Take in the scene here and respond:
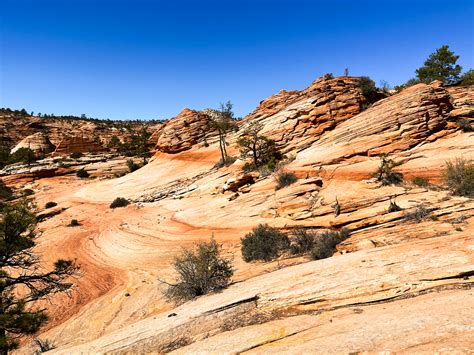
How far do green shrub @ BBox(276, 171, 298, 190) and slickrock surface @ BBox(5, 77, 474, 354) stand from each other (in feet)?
2.77

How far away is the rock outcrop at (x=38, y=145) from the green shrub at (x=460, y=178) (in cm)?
7171

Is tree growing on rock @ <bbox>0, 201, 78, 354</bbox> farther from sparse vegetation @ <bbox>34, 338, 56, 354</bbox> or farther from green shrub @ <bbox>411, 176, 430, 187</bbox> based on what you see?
green shrub @ <bbox>411, 176, 430, 187</bbox>

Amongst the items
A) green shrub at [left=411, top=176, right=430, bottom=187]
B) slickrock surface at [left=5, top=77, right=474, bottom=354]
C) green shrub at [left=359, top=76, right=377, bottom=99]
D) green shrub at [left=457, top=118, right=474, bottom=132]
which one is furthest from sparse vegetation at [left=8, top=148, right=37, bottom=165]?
green shrub at [left=457, top=118, right=474, bottom=132]

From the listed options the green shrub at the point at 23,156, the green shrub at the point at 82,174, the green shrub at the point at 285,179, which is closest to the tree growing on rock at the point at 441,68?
the green shrub at the point at 285,179

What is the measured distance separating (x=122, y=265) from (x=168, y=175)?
2431 cm

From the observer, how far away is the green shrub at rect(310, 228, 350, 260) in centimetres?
1179

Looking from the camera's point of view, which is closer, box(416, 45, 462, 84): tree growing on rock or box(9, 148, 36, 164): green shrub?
box(416, 45, 462, 84): tree growing on rock

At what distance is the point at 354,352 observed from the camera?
3.96 meters

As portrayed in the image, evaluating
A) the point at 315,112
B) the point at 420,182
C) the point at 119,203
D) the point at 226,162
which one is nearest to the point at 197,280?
the point at 420,182

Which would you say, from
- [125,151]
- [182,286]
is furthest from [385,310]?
[125,151]

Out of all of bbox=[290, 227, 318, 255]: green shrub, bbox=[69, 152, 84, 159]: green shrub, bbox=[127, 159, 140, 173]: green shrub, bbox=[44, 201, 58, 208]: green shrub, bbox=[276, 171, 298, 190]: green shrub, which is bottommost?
→ bbox=[290, 227, 318, 255]: green shrub

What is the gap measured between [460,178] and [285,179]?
1124cm

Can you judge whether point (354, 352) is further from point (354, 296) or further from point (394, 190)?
point (394, 190)

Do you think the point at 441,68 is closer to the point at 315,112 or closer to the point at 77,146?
the point at 315,112
